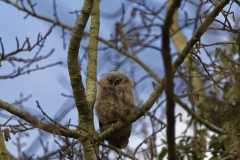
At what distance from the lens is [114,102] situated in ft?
17.1

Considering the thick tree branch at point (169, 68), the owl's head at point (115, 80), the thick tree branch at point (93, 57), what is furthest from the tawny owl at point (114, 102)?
the thick tree branch at point (169, 68)

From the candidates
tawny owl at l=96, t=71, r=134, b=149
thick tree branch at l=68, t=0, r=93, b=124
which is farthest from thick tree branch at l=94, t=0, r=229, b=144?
tawny owl at l=96, t=71, r=134, b=149

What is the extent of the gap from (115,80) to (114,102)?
0.46 meters

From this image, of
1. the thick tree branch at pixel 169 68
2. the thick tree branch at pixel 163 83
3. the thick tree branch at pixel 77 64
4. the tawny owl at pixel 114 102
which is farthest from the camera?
the tawny owl at pixel 114 102

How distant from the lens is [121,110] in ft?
16.7

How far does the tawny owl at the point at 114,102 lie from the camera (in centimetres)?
513

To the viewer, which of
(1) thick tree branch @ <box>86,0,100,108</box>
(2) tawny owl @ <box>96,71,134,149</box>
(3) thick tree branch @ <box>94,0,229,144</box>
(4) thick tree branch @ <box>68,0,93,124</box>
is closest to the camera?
(3) thick tree branch @ <box>94,0,229,144</box>

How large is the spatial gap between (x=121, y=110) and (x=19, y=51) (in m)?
1.44

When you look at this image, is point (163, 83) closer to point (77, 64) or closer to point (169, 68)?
point (77, 64)

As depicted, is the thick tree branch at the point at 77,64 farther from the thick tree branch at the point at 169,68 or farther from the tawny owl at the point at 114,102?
the thick tree branch at the point at 169,68

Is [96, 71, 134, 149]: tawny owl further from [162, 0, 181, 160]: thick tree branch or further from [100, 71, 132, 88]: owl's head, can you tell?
[162, 0, 181, 160]: thick tree branch

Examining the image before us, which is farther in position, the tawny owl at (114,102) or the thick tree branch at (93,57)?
the tawny owl at (114,102)

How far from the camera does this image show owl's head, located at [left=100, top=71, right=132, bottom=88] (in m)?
5.52

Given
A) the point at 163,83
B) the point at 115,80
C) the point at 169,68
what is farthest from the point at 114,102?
the point at 169,68
